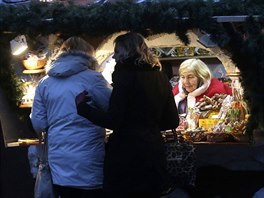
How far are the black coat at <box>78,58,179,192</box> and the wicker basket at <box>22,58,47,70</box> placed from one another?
1763 mm

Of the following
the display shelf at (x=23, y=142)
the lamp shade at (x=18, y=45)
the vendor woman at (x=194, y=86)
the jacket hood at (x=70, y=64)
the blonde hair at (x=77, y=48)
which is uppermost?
the lamp shade at (x=18, y=45)

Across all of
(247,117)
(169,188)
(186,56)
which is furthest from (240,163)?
(186,56)

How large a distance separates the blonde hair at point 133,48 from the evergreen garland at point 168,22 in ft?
0.57

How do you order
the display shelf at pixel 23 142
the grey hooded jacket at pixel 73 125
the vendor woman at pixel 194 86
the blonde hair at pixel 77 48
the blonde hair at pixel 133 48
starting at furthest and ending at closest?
1. the vendor woman at pixel 194 86
2. the display shelf at pixel 23 142
3. the blonde hair at pixel 77 48
4. the grey hooded jacket at pixel 73 125
5. the blonde hair at pixel 133 48

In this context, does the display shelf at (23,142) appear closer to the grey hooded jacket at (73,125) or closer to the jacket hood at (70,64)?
the grey hooded jacket at (73,125)

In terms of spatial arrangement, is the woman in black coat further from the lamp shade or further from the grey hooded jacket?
the lamp shade

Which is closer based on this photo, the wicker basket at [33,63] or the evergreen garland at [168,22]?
the evergreen garland at [168,22]

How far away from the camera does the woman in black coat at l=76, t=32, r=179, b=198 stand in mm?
4238

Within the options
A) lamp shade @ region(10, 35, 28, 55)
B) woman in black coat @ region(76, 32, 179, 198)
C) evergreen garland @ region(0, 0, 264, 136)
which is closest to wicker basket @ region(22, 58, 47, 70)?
lamp shade @ region(10, 35, 28, 55)

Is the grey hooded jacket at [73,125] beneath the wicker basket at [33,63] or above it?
beneath

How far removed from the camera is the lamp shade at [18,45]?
5551 millimetres

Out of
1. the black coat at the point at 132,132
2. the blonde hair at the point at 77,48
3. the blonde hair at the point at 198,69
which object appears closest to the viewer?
the black coat at the point at 132,132

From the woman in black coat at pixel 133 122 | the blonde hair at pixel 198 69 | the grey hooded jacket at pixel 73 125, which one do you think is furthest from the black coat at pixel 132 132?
the blonde hair at pixel 198 69

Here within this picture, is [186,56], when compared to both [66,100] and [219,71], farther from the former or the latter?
[66,100]
